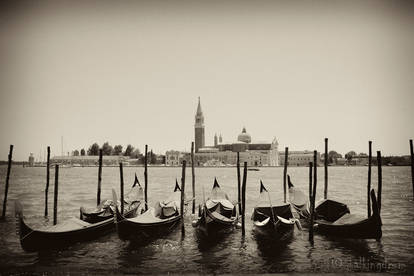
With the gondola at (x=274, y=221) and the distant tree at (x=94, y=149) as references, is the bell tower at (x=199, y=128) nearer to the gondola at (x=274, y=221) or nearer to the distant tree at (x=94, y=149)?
the distant tree at (x=94, y=149)

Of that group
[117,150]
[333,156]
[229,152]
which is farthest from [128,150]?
[333,156]

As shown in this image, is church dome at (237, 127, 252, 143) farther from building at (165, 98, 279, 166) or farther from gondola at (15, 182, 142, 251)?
gondola at (15, 182, 142, 251)

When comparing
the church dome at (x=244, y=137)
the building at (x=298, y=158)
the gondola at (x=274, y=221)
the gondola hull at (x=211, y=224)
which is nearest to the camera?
the gondola at (x=274, y=221)

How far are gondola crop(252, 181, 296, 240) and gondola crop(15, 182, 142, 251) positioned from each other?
16.1 feet

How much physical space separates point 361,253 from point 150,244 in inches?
230

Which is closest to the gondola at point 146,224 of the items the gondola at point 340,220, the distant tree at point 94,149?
the gondola at point 340,220

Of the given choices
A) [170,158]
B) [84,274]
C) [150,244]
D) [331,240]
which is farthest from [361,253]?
[170,158]

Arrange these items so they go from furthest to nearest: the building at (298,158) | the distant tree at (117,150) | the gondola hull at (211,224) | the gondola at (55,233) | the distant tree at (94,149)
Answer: the building at (298,158) < the distant tree at (117,150) < the distant tree at (94,149) < the gondola hull at (211,224) < the gondola at (55,233)

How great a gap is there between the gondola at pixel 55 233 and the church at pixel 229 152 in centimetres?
10478

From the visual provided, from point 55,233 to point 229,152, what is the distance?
108329 millimetres

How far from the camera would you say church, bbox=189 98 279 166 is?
117m

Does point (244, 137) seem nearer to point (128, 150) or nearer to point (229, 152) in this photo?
point (229, 152)

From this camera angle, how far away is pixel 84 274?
8.19 metres

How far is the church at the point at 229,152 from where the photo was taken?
117 m
